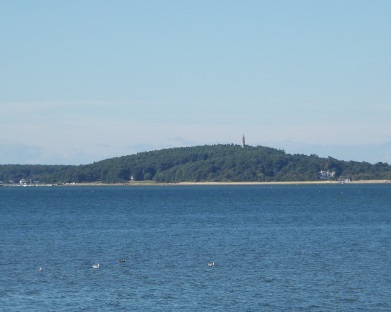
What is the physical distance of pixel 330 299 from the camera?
33.4 meters

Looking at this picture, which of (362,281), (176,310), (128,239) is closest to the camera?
(176,310)

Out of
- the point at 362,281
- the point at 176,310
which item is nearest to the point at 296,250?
the point at 362,281

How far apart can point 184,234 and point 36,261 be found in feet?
62.3

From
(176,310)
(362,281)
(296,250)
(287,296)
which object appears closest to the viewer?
(176,310)

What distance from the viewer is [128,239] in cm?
5828

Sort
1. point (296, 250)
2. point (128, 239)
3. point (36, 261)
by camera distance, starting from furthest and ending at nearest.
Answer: point (128, 239) < point (296, 250) < point (36, 261)

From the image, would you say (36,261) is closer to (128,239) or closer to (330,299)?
(128,239)

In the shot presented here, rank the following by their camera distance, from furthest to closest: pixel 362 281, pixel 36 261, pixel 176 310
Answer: pixel 36 261 < pixel 362 281 < pixel 176 310

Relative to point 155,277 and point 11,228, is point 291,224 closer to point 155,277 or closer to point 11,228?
point 11,228

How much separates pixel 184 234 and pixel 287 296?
28.3m

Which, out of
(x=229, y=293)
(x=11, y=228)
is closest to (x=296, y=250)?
(x=229, y=293)

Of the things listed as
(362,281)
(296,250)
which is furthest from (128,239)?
(362,281)

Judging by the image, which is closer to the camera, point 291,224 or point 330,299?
point 330,299

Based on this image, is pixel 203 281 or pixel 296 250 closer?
pixel 203 281
